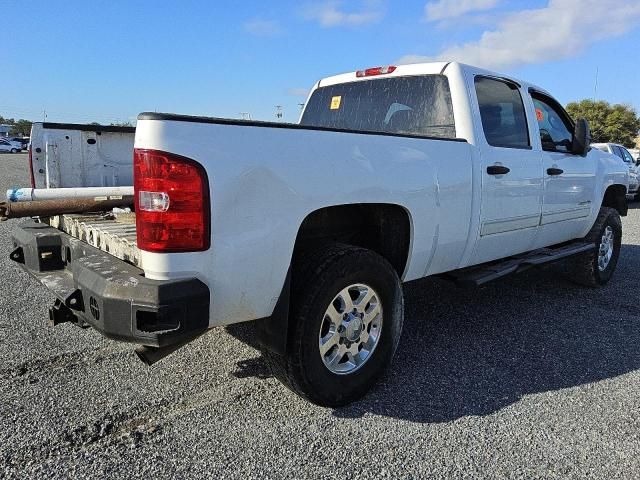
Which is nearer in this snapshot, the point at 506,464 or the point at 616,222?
the point at 506,464

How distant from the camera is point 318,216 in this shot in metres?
3.11

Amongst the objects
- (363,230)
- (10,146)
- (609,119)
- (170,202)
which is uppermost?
(609,119)

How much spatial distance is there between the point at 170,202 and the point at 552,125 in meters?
4.16

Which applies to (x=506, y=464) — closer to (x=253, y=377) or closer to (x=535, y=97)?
(x=253, y=377)

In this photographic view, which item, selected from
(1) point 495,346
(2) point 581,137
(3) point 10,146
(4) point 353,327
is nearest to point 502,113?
(2) point 581,137

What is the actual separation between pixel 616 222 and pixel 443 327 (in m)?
3.07

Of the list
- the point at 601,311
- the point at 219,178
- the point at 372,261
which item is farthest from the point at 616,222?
the point at 219,178

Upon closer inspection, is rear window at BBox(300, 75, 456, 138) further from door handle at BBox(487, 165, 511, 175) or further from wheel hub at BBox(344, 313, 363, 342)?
wheel hub at BBox(344, 313, 363, 342)

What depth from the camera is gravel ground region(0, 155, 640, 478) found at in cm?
255

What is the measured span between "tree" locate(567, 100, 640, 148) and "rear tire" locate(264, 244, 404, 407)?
42.6 meters

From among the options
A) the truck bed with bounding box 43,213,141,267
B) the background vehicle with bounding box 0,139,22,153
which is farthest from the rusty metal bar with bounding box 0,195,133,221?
the background vehicle with bounding box 0,139,22,153

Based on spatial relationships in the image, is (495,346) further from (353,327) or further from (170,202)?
(170,202)

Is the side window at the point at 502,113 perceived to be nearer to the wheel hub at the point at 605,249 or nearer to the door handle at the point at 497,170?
the door handle at the point at 497,170

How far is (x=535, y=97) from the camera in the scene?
4.98 meters
